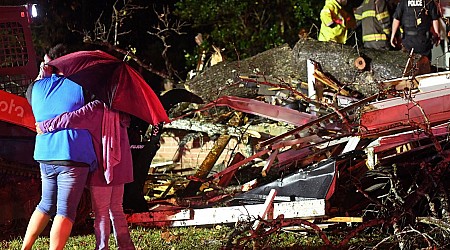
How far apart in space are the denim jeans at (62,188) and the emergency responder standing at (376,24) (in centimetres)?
710

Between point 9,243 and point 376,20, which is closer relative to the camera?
point 9,243

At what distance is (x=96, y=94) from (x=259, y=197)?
235cm

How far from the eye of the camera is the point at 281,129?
1039 centimetres

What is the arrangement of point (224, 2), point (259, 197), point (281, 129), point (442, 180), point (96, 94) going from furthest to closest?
point (224, 2)
point (281, 129)
point (259, 197)
point (442, 180)
point (96, 94)

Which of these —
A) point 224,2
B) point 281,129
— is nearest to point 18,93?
point 281,129

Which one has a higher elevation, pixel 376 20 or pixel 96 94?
pixel 376 20

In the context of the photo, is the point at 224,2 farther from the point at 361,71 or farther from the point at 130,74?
the point at 130,74

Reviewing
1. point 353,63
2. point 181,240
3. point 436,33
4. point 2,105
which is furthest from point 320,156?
point 436,33

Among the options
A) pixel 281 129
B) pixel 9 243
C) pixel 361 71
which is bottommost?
pixel 9 243

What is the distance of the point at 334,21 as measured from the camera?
1249 centimetres

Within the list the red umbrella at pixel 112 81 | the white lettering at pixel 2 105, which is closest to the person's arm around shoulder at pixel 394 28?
the red umbrella at pixel 112 81

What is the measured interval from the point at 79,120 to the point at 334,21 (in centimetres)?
689

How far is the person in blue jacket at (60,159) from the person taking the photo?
6340 millimetres

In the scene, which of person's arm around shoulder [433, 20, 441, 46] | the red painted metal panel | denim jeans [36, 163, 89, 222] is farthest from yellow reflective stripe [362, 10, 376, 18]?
denim jeans [36, 163, 89, 222]
